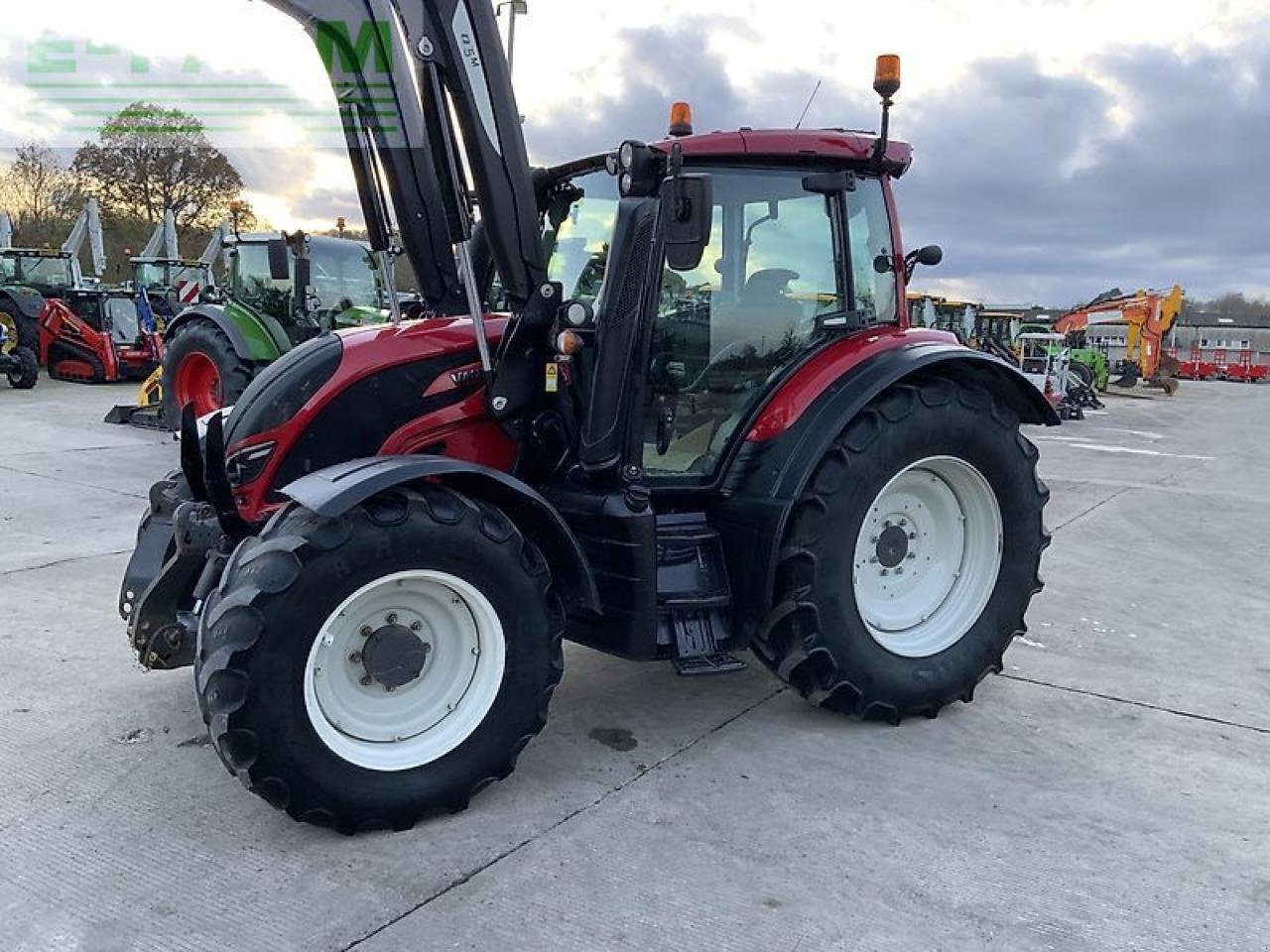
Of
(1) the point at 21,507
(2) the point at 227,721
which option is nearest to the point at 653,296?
(2) the point at 227,721

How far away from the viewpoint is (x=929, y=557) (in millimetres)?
3977

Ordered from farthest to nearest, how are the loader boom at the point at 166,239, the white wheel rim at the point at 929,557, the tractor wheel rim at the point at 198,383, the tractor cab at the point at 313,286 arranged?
the loader boom at the point at 166,239, the tractor cab at the point at 313,286, the tractor wheel rim at the point at 198,383, the white wheel rim at the point at 929,557

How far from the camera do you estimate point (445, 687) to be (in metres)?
2.97

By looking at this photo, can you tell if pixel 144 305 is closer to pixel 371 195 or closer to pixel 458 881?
pixel 371 195

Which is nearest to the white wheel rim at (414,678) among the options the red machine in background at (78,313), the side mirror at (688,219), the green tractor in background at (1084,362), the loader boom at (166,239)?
the side mirror at (688,219)

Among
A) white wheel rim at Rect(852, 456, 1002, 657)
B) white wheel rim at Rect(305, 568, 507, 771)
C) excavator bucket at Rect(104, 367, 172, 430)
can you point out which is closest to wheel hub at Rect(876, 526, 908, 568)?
white wheel rim at Rect(852, 456, 1002, 657)

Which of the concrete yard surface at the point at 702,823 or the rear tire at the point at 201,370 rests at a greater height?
the rear tire at the point at 201,370

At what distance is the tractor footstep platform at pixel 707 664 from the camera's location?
3.32 metres

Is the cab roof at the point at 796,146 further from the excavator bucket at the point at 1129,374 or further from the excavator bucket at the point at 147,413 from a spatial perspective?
the excavator bucket at the point at 1129,374

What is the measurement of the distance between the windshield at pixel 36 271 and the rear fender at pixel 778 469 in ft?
61.9

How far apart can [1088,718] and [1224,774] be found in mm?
519

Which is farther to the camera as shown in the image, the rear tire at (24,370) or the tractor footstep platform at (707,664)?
the rear tire at (24,370)

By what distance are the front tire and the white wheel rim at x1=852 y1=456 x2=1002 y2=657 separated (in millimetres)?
1423

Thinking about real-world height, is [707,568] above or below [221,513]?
below
